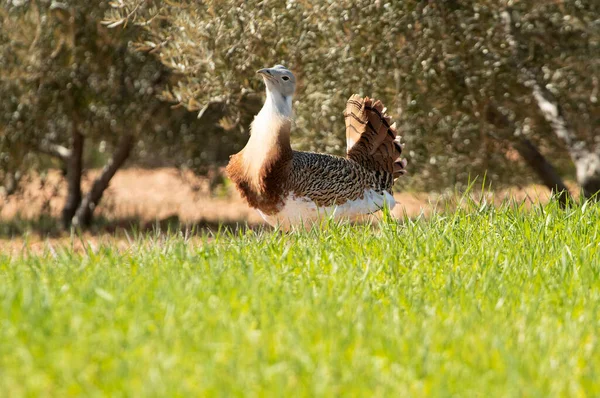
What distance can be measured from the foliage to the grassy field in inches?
102

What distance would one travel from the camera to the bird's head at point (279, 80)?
6.23 meters

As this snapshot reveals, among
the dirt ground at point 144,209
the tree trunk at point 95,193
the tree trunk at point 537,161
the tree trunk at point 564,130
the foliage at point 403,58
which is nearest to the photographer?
the foliage at point 403,58

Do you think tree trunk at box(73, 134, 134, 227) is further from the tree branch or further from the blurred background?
the tree branch

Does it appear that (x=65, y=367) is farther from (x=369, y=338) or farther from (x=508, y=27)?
(x=508, y=27)

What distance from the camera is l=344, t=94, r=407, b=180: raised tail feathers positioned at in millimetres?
6961

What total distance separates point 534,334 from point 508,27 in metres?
5.07

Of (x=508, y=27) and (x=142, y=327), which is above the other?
(x=508, y=27)

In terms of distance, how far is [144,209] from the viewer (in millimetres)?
12547

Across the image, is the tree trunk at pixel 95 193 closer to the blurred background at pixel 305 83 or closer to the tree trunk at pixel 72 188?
the blurred background at pixel 305 83

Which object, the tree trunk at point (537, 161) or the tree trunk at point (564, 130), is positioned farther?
the tree trunk at point (537, 161)

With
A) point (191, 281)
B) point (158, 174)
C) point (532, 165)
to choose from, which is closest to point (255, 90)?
point (532, 165)

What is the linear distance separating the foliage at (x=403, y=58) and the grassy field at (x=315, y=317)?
2.59m

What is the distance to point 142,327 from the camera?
11.3ft

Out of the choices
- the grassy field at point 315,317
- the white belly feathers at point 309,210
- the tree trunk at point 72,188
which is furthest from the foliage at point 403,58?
the tree trunk at point 72,188
